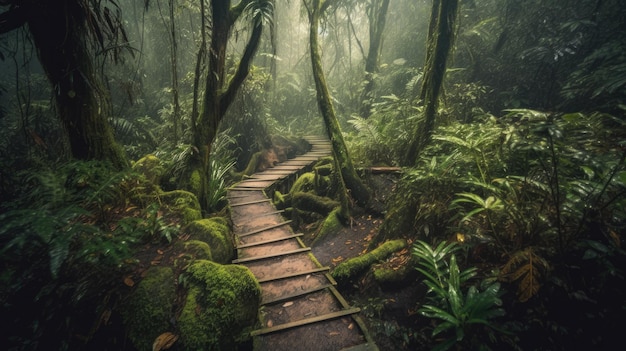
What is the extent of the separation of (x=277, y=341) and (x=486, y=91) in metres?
9.07

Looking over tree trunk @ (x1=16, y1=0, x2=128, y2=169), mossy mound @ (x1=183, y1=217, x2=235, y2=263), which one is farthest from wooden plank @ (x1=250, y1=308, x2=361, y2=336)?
tree trunk @ (x1=16, y1=0, x2=128, y2=169)

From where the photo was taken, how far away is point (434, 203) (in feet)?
14.0

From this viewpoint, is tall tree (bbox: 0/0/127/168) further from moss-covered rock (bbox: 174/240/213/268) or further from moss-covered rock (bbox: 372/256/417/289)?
moss-covered rock (bbox: 372/256/417/289)

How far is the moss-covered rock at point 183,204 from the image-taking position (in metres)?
4.33

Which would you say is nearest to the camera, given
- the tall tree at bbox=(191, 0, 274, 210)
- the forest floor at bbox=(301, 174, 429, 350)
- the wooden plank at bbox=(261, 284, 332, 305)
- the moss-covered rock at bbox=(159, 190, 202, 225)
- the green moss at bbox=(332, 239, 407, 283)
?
the forest floor at bbox=(301, 174, 429, 350)

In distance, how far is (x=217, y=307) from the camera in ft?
9.35

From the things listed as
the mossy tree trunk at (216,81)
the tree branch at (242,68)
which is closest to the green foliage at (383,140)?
the tree branch at (242,68)

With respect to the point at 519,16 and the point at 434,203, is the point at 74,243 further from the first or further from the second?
the point at 519,16

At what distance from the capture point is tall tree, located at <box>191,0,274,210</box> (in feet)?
16.2

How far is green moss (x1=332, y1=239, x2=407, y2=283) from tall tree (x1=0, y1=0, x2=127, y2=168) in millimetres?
4064

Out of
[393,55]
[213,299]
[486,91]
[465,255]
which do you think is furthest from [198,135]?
[393,55]

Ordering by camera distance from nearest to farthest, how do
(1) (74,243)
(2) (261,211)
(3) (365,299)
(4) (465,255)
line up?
1. (1) (74,243)
2. (4) (465,255)
3. (3) (365,299)
4. (2) (261,211)

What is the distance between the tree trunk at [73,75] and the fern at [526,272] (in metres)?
5.52

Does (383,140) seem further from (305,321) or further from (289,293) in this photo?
(305,321)
